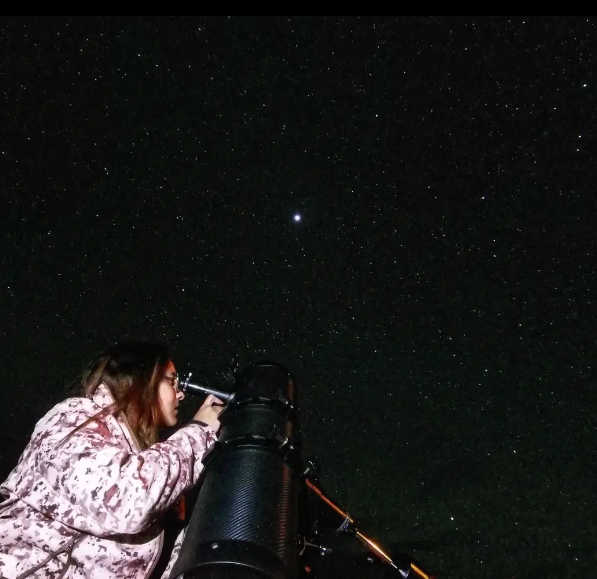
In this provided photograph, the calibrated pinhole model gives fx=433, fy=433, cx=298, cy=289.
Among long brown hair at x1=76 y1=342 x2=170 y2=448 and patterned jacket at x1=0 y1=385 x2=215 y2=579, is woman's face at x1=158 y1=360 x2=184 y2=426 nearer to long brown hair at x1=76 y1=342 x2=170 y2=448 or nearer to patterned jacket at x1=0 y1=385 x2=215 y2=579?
long brown hair at x1=76 y1=342 x2=170 y2=448

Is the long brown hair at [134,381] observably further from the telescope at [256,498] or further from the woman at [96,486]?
the telescope at [256,498]

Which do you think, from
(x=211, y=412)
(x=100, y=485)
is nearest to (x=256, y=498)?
(x=100, y=485)

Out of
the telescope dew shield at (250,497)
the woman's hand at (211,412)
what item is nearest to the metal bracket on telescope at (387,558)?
the telescope dew shield at (250,497)

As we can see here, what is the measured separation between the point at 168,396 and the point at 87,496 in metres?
0.50

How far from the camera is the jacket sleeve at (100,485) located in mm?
952

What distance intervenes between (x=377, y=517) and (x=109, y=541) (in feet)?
6.78

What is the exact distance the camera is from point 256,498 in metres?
0.99

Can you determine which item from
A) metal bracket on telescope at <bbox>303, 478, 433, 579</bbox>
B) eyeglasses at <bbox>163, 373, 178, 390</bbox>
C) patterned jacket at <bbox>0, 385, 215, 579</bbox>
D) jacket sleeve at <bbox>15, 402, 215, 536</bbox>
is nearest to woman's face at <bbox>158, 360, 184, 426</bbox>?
eyeglasses at <bbox>163, 373, 178, 390</bbox>

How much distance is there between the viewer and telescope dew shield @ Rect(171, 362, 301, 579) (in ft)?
2.75

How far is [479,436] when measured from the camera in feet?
8.71

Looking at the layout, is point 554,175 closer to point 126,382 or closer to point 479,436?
point 479,436

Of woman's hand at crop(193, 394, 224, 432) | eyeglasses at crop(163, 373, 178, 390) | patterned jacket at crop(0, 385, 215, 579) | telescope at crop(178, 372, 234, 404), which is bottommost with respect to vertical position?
patterned jacket at crop(0, 385, 215, 579)

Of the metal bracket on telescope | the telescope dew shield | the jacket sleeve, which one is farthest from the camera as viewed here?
the metal bracket on telescope

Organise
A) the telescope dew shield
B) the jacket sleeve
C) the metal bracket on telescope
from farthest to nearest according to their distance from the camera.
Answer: the metal bracket on telescope, the jacket sleeve, the telescope dew shield
